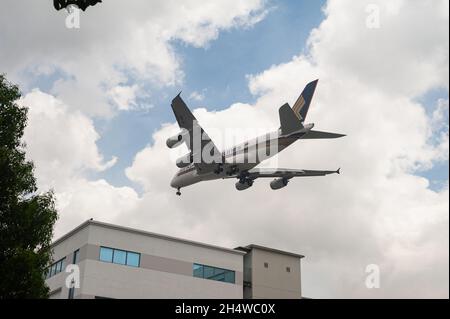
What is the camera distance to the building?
4909 cm

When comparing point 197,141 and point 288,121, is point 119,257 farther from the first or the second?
point 288,121

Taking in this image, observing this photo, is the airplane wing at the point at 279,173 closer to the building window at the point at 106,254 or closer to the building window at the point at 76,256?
the building window at the point at 106,254

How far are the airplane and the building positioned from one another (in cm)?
682

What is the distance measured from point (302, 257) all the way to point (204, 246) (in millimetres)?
14485

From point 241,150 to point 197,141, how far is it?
5279 millimetres

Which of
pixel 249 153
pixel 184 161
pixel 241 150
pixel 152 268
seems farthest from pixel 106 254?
pixel 249 153

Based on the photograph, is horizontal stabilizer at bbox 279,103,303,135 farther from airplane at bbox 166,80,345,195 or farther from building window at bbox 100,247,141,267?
building window at bbox 100,247,141,267

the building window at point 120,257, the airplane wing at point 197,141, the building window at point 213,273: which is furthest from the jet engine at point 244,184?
the building window at point 120,257

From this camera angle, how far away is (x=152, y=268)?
2055 inches

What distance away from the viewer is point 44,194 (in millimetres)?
23344

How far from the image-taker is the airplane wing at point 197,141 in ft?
135
